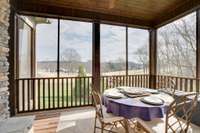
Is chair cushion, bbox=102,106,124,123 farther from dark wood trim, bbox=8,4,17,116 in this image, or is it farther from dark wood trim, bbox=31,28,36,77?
dark wood trim, bbox=31,28,36,77

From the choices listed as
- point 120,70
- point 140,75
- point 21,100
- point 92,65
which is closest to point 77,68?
point 92,65

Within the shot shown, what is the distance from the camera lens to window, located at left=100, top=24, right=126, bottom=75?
515 centimetres

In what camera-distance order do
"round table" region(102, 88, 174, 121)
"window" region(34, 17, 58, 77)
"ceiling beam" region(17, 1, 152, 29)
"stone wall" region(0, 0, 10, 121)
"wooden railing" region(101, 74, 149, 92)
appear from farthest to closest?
1. "wooden railing" region(101, 74, 149, 92)
2. "window" region(34, 17, 58, 77)
3. "ceiling beam" region(17, 1, 152, 29)
4. "stone wall" region(0, 0, 10, 121)
5. "round table" region(102, 88, 174, 121)

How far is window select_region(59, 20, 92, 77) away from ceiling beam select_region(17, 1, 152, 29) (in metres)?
0.23

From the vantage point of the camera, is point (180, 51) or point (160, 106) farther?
point (180, 51)

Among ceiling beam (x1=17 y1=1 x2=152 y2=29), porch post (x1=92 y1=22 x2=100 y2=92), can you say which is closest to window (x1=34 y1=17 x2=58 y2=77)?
ceiling beam (x1=17 y1=1 x2=152 y2=29)

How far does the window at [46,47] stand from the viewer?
4.53 meters

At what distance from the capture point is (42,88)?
4.54 m

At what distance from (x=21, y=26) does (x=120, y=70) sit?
333 cm

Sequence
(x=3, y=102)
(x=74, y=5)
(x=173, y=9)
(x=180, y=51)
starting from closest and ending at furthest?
(x=3, y=102) → (x=74, y=5) → (x=173, y=9) → (x=180, y=51)

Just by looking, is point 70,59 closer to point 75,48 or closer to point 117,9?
point 75,48

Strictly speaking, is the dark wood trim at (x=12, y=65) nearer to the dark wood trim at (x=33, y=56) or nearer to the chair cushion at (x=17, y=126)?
the dark wood trim at (x=33, y=56)

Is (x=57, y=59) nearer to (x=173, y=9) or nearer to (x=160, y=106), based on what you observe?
(x=160, y=106)

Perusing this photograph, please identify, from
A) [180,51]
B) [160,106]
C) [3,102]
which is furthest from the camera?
[180,51]
